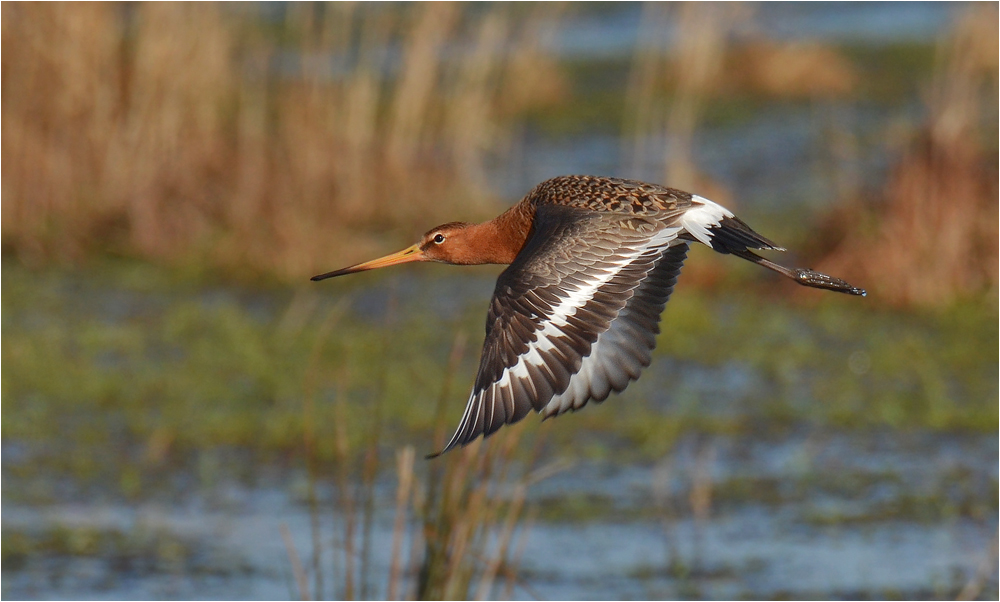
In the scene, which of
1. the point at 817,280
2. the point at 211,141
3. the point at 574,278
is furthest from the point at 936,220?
the point at 574,278

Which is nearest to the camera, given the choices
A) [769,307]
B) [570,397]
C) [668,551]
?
[570,397]

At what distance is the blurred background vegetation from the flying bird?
2.31 m

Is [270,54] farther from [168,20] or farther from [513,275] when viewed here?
[513,275]

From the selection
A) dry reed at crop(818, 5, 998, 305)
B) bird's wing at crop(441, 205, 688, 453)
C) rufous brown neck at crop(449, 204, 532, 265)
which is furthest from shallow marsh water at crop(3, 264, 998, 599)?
bird's wing at crop(441, 205, 688, 453)

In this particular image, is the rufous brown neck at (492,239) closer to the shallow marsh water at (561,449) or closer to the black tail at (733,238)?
the black tail at (733,238)

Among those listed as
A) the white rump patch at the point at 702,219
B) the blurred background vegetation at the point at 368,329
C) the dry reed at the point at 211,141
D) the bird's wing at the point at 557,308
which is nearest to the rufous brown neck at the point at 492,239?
the bird's wing at the point at 557,308

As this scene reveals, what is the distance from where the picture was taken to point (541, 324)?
403 centimetres

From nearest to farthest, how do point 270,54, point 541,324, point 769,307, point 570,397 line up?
point 541,324 → point 570,397 → point 769,307 → point 270,54

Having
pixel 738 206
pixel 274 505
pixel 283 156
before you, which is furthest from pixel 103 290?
pixel 738 206

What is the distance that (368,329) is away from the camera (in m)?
11.4

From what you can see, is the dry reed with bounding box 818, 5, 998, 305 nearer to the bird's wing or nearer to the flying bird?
the flying bird

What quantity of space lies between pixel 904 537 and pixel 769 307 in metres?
4.02

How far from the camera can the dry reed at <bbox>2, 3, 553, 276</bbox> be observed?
12133mm

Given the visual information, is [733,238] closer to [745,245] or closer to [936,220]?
[745,245]
